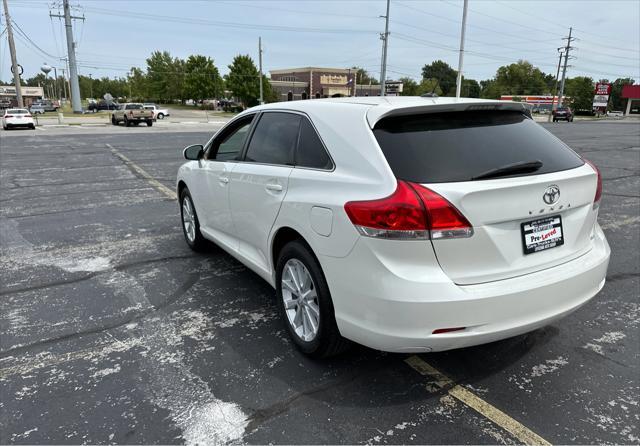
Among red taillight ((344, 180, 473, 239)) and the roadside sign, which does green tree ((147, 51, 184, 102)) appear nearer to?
the roadside sign

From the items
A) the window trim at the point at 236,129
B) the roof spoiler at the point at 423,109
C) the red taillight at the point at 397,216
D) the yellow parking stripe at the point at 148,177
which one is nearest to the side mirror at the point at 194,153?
the window trim at the point at 236,129

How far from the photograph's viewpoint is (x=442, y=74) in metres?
149

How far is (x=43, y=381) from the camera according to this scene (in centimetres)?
290

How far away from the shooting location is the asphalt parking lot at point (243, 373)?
2.48 meters

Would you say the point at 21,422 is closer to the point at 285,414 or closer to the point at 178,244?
the point at 285,414

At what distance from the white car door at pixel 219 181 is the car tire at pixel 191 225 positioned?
0.82 feet

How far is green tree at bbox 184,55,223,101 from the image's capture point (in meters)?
87.5

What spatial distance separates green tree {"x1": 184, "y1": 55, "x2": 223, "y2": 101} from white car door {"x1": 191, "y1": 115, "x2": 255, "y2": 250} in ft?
290

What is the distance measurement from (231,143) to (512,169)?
2663 mm

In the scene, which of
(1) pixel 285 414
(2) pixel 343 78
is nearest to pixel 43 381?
(1) pixel 285 414

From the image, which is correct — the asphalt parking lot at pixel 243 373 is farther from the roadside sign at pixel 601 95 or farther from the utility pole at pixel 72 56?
the roadside sign at pixel 601 95

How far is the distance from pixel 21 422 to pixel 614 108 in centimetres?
14818

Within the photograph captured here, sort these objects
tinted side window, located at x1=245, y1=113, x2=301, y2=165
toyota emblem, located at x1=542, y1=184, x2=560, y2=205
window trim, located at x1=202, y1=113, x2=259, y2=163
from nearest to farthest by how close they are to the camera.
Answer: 1. toyota emblem, located at x1=542, y1=184, x2=560, y2=205
2. tinted side window, located at x1=245, y1=113, x2=301, y2=165
3. window trim, located at x1=202, y1=113, x2=259, y2=163

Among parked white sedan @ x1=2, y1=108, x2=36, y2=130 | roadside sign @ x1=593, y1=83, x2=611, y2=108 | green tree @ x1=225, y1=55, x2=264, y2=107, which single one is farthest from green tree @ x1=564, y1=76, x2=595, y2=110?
parked white sedan @ x1=2, y1=108, x2=36, y2=130
